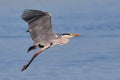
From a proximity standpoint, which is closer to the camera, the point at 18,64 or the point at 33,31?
the point at 33,31

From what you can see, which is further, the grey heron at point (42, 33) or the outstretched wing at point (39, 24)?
the grey heron at point (42, 33)

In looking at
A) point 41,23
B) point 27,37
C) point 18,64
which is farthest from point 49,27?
point 27,37

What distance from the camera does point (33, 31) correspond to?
45.7 ft

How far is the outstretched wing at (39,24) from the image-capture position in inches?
534

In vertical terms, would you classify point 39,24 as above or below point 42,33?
above

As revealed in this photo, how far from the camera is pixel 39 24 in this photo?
1386cm

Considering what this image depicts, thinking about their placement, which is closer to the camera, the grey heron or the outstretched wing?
the outstretched wing

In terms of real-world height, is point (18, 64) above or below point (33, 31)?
below

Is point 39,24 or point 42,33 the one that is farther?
point 42,33

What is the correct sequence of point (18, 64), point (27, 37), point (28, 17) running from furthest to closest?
point (27, 37) → point (18, 64) → point (28, 17)

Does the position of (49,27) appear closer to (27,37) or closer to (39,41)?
(39,41)

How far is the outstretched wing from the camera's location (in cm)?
1357

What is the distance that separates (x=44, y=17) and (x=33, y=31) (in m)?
0.37

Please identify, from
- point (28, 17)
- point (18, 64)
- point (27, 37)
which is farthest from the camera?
point (27, 37)
